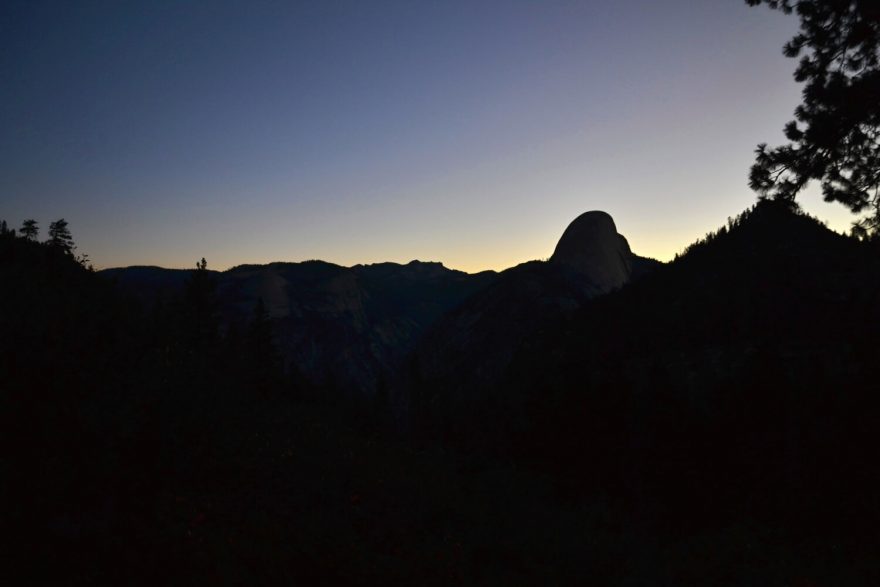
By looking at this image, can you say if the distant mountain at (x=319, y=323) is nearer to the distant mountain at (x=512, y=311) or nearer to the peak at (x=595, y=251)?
the distant mountain at (x=512, y=311)

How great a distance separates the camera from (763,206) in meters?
7.70

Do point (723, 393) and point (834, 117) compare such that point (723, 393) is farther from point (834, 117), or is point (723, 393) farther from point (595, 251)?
point (595, 251)

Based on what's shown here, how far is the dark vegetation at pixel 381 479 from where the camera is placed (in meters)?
6.46

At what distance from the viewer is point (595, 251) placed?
128250 mm

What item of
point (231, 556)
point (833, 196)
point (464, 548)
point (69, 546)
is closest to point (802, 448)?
point (833, 196)

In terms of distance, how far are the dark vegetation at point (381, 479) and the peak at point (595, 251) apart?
9959 cm

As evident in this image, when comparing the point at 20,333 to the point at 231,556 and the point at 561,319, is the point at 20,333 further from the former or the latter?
the point at 561,319

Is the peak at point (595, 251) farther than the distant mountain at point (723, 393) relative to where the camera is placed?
Yes

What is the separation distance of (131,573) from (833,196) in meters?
10.5

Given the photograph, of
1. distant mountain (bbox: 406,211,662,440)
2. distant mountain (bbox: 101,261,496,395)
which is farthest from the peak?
distant mountain (bbox: 101,261,496,395)

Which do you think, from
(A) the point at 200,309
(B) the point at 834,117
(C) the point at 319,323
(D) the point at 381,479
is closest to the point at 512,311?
(A) the point at 200,309

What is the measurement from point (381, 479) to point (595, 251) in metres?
125

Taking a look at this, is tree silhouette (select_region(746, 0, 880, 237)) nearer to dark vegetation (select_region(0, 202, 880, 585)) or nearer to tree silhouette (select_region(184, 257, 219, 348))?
dark vegetation (select_region(0, 202, 880, 585))

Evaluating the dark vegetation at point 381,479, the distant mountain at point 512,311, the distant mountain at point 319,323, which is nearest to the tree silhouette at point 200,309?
the dark vegetation at point 381,479
